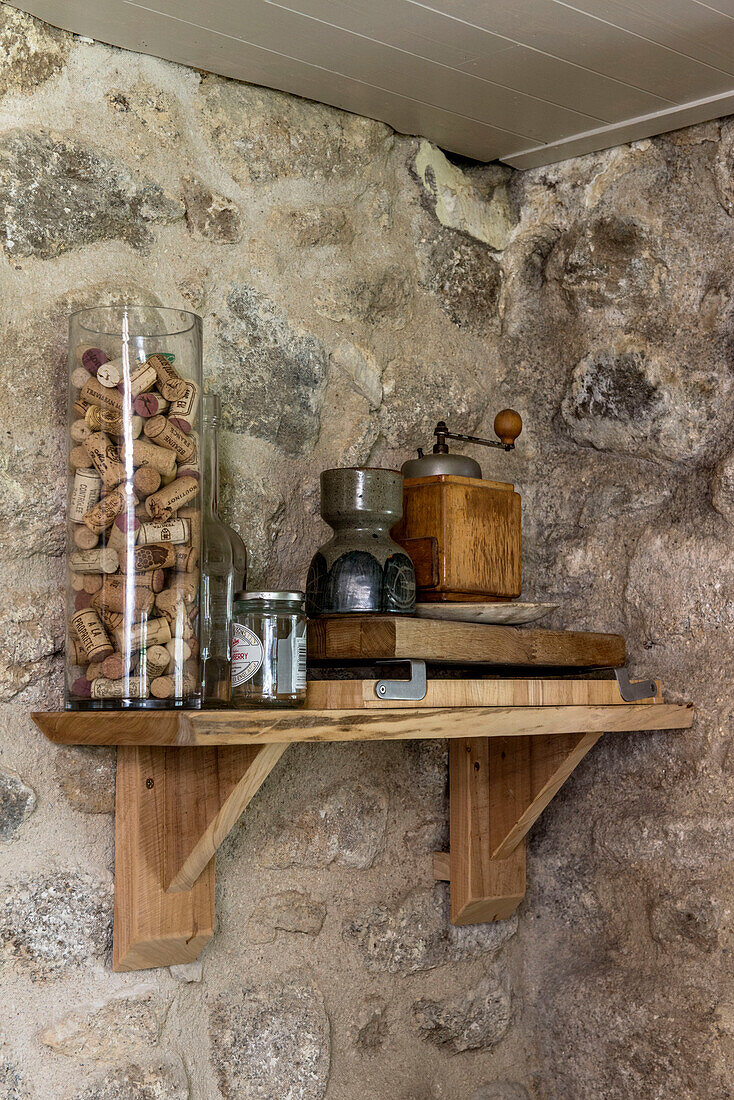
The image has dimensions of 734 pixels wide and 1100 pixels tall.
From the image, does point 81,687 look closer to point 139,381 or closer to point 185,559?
point 185,559

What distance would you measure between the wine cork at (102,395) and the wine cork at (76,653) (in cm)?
20

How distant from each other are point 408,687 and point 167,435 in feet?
1.00

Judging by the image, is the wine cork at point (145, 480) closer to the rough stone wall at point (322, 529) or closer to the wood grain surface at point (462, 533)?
the rough stone wall at point (322, 529)

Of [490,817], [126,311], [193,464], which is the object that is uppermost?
[126,311]

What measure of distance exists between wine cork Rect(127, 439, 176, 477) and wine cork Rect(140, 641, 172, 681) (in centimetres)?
15

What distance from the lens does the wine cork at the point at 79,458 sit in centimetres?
88

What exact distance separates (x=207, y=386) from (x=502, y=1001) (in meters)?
0.84

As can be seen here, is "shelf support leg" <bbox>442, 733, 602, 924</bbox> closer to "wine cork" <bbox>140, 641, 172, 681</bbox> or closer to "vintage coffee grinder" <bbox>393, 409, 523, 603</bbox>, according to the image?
"vintage coffee grinder" <bbox>393, 409, 523, 603</bbox>

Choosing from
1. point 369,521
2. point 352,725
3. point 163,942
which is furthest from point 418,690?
point 163,942

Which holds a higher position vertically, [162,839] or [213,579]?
[213,579]

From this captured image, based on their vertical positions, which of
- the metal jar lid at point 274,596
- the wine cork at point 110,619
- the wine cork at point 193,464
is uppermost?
the wine cork at point 193,464

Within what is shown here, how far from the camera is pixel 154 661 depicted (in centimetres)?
85

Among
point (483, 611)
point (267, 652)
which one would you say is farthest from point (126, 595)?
point (483, 611)

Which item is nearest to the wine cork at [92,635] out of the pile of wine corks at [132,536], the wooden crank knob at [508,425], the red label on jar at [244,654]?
the pile of wine corks at [132,536]
